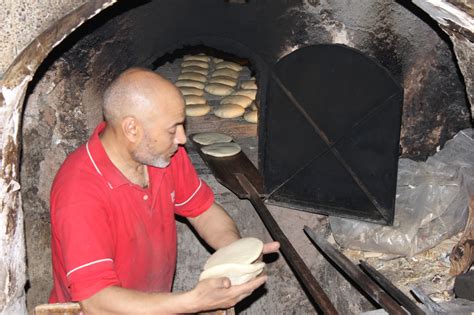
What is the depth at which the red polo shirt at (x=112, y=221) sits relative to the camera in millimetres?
2316

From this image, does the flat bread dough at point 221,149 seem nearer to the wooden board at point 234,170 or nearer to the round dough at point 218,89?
the wooden board at point 234,170

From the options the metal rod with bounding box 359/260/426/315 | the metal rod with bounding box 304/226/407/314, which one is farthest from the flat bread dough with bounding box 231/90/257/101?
the metal rod with bounding box 359/260/426/315

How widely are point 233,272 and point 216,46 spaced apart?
6.87 ft

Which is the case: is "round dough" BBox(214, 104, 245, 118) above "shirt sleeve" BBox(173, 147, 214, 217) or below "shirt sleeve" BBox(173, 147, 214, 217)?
below

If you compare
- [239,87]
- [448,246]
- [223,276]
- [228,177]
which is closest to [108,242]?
[223,276]

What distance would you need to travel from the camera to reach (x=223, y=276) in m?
2.31

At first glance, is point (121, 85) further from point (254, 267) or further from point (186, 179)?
point (254, 267)

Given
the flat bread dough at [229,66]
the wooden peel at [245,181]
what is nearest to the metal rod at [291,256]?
the wooden peel at [245,181]

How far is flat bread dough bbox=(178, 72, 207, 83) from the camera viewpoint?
5.02 metres

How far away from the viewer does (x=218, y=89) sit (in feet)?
16.1

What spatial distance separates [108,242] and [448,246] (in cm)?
186

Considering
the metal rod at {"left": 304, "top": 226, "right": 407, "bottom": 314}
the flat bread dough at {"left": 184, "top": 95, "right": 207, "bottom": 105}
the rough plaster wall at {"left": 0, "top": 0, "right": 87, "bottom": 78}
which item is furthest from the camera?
the flat bread dough at {"left": 184, "top": 95, "right": 207, "bottom": 105}

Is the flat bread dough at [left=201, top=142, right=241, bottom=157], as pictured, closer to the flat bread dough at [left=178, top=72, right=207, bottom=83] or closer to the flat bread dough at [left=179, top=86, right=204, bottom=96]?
the flat bread dough at [left=179, top=86, right=204, bottom=96]

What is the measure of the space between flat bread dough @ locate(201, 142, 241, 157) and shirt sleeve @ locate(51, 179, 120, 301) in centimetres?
161
